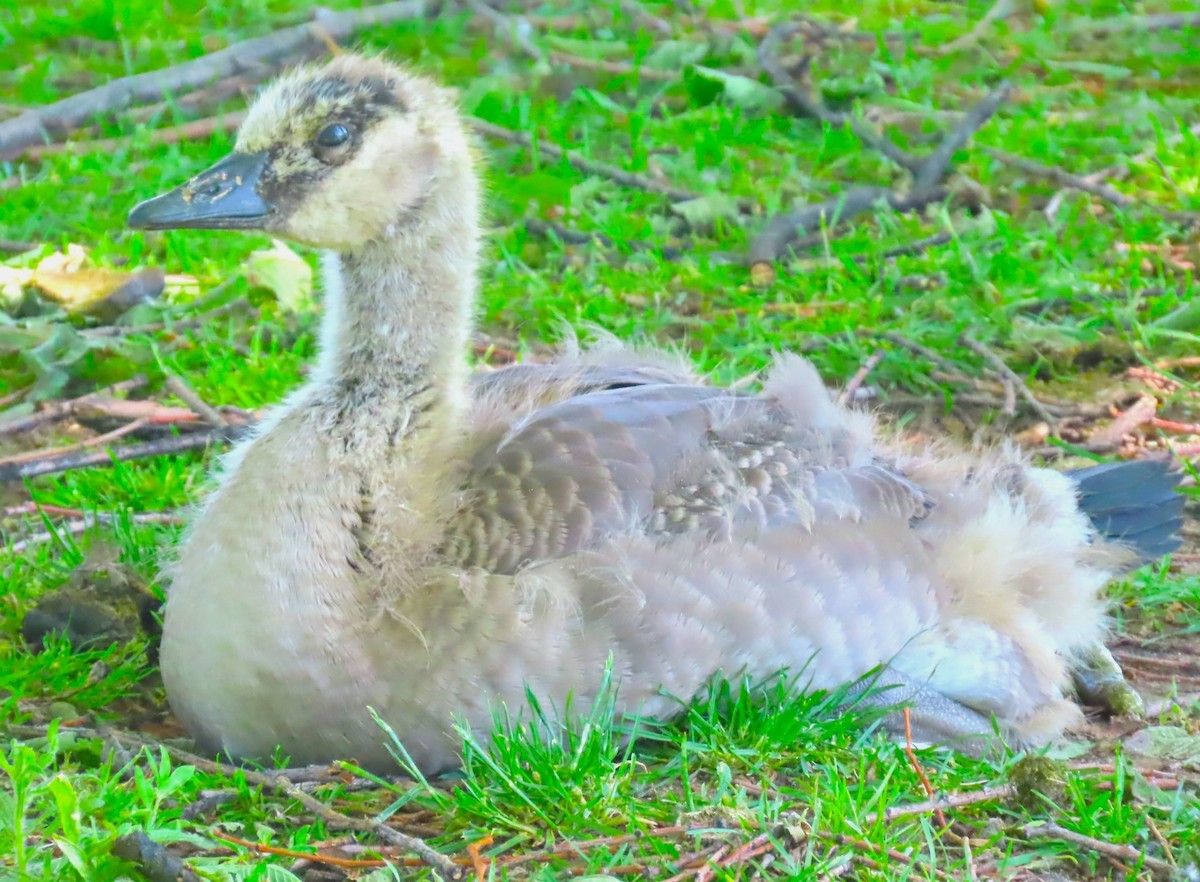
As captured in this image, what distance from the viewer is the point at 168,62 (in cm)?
790

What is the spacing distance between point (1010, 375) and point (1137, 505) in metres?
1.03

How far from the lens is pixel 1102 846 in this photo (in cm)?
283

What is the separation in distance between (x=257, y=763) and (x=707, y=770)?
940 mm

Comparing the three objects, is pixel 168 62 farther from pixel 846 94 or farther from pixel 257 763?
pixel 257 763

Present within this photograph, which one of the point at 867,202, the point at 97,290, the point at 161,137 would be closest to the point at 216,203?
the point at 97,290

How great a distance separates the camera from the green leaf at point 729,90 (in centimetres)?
768

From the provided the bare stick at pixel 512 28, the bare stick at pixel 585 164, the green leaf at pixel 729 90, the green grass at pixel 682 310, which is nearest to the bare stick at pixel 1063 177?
the green grass at pixel 682 310

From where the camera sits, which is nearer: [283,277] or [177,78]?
[283,277]

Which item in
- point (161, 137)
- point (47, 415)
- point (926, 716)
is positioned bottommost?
point (926, 716)

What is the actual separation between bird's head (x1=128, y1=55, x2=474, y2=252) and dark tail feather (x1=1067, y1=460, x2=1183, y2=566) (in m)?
1.86

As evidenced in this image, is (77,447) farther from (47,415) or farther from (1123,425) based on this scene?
(1123,425)

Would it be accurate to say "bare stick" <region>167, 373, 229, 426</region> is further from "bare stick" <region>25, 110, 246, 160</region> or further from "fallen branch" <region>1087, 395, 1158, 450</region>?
"fallen branch" <region>1087, 395, 1158, 450</region>

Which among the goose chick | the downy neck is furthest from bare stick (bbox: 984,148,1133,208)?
the downy neck

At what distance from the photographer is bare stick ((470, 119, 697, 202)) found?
673 centimetres
